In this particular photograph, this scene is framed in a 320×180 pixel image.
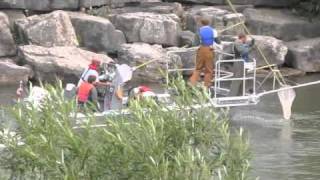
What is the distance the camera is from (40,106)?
7.48 meters

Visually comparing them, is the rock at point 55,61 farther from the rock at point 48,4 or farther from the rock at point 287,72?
the rock at point 287,72

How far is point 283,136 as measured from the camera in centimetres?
1852

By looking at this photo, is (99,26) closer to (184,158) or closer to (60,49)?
(60,49)

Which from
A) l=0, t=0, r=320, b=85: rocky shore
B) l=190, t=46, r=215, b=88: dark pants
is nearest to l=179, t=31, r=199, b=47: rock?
l=0, t=0, r=320, b=85: rocky shore

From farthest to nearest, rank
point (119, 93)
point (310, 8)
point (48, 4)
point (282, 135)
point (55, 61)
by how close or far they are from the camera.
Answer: point (310, 8) < point (48, 4) < point (55, 61) < point (282, 135) < point (119, 93)

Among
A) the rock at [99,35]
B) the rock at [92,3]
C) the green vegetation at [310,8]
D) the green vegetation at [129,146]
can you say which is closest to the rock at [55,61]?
the rock at [99,35]

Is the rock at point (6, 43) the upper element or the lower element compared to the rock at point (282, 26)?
upper

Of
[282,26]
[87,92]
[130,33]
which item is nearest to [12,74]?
[130,33]

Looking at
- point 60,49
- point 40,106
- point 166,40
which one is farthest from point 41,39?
point 40,106

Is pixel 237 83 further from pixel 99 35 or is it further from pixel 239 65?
pixel 99 35

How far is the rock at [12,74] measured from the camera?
2609 cm

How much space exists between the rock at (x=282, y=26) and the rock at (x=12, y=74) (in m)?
11.1

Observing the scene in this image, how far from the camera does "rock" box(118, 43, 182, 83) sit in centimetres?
2741

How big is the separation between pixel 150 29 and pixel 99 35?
2069mm
